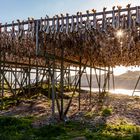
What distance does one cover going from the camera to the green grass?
887cm

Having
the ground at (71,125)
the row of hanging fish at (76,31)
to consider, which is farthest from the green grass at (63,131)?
the row of hanging fish at (76,31)

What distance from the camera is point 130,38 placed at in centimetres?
1195

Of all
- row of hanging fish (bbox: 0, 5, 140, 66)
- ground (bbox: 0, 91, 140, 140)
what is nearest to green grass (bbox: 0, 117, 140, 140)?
ground (bbox: 0, 91, 140, 140)

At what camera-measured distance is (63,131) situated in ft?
31.6

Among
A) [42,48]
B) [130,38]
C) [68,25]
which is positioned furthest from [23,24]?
[130,38]

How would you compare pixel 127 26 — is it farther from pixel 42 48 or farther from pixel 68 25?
pixel 42 48

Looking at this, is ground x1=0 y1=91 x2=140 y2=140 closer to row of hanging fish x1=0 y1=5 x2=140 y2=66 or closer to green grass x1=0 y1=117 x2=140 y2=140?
green grass x1=0 y1=117 x2=140 y2=140

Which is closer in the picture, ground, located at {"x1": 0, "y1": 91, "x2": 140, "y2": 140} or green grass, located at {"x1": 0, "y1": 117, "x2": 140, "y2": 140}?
green grass, located at {"x1": 0, "y1": 117, "x2": 140, "y2": 140}

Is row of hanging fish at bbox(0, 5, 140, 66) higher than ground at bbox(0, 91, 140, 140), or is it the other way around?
row of hanging fish at bbox(0, 5, 140, 66)

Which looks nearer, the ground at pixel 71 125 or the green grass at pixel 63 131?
the green grass at pixel 63 131

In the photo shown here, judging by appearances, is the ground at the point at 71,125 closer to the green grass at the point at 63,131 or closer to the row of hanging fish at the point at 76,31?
the green grass at the point at 63,131

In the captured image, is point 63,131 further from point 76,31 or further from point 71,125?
point 76,31

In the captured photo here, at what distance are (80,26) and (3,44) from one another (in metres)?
4.19

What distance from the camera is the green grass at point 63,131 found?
29.1 feet
